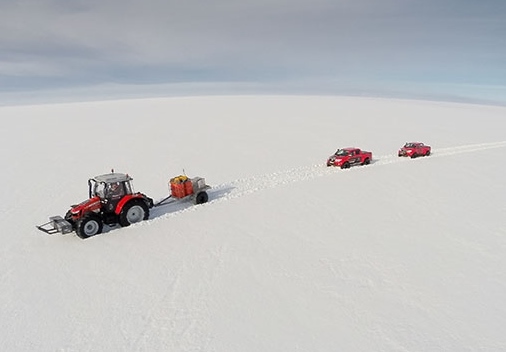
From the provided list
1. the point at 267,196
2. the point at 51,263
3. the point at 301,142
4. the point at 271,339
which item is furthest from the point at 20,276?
the point at 301,142

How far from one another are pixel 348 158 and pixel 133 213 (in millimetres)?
12598

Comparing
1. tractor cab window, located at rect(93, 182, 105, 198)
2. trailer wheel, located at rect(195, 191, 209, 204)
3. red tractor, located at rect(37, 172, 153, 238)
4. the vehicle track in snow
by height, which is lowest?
the vehicle track in snow

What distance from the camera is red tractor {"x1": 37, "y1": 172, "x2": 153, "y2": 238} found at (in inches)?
460

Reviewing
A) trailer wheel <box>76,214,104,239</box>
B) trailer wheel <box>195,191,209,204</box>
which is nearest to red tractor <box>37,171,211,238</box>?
trailer wheel <box>76,214,104,239</box>

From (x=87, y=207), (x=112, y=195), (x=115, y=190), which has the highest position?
(x=115, y=190)

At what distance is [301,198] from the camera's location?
15516 mm

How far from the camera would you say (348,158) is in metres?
20.6

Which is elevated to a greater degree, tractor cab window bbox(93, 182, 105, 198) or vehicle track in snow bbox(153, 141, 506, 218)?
tractor cab window bbox(93, 182, 105, 198)

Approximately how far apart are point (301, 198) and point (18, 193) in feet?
43.2

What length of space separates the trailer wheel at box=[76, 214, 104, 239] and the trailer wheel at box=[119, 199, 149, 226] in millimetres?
725

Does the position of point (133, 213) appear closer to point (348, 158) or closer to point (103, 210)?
point (103, 210)

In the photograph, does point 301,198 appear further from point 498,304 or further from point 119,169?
point 119,169

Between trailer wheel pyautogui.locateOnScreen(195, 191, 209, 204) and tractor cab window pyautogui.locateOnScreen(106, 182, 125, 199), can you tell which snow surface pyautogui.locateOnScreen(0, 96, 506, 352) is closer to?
trailer wheel pyautogui.locateOnScreen(195, 191, 209, 204)

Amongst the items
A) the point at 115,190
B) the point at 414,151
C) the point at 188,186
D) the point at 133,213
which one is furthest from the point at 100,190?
the point at 414,151
